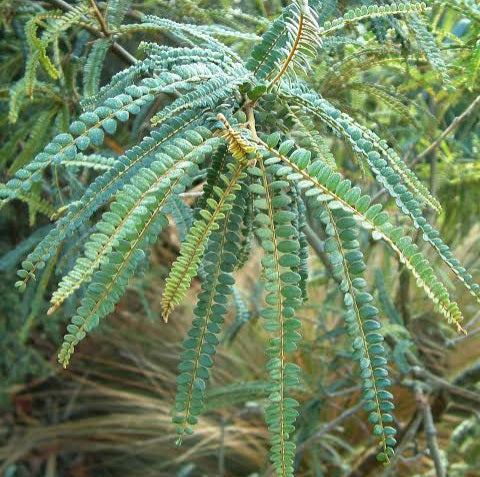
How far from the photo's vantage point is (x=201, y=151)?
1.91 ft

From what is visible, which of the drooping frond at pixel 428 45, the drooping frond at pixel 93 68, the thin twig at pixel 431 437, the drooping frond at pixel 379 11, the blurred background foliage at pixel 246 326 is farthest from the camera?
the thin twig at pixel 431 437

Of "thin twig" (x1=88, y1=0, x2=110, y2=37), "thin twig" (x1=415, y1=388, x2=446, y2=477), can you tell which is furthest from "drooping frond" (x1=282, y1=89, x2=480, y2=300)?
"thin twig" (x1=415, y1=388, x2=446, y2=477)

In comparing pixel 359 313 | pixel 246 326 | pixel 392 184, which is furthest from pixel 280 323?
pixel 246 326

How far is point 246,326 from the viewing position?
279 cm

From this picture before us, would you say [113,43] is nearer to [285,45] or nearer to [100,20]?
[100,20]

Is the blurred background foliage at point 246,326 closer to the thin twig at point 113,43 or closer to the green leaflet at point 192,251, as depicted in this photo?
the thin twig at point 113,43

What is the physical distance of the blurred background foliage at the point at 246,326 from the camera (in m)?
1.19

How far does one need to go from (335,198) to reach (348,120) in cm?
17

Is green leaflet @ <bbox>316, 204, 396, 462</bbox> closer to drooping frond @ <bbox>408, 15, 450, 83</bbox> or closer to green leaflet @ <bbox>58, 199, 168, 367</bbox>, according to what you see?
green leaflet @ <bbox>58, 199, 168, 367</bbox>

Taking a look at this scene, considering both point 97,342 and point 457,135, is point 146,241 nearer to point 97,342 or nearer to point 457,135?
point 457,135

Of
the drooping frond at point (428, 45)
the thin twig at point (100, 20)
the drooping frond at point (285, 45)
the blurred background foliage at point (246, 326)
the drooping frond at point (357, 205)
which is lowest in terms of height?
the blurred background foliage at point (246, 326)

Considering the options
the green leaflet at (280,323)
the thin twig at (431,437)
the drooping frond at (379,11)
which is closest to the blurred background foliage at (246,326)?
the thin twig at (431,437)

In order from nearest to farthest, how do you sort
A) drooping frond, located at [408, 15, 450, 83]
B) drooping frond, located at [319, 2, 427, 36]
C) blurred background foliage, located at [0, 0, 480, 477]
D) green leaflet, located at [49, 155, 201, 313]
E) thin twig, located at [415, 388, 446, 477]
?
green leaflet, located at [49, 155, 201, 313] → drooping frond, located at [319, 2, 427, 36] → drooping frond, located at [408, 15, 450, 83] → blurred background foliage, located at [0, 0, 480, 477] → thin twig, located at [415, 388, 446, 477]

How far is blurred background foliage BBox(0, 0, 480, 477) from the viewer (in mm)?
1187
